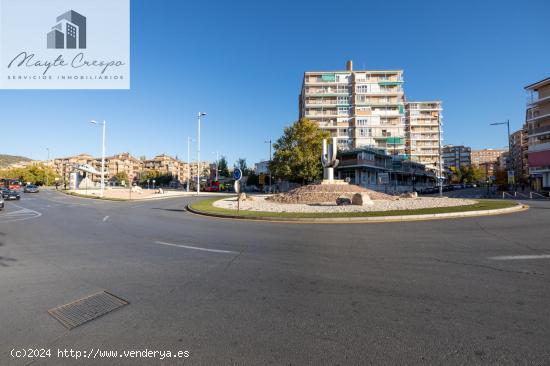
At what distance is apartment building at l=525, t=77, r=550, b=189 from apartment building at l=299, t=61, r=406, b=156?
2213 centimetres

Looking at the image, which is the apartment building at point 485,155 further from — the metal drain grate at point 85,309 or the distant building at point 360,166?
the metal drain grate at point 85,309

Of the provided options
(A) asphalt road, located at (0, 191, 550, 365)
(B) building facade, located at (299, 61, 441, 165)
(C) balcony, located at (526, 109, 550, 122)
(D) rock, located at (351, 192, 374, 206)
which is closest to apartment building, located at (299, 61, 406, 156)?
(B) building facade, located at (299, 61, 441, 165)

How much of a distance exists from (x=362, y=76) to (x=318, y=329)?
220ft

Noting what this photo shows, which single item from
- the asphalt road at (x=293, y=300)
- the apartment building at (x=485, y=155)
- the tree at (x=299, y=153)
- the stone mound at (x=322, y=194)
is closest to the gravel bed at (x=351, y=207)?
the stone mound at (x=322, y=194)

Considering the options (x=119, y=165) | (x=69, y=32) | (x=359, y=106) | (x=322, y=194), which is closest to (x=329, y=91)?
(x=359, y=106)

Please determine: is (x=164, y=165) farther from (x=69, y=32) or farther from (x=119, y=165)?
(x=69, y=32)

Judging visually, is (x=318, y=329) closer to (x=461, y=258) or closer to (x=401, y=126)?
(x=461, y=258)

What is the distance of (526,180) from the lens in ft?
239

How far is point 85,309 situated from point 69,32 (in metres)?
21.9

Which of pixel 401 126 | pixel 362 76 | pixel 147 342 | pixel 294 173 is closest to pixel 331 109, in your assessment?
pixel 362 76

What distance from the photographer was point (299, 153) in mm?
37469

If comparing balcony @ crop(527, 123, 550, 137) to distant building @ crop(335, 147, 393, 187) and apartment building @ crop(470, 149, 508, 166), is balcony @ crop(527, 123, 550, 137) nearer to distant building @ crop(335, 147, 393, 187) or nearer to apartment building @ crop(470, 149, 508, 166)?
distant building @ crop(335, 147, 393, 187)

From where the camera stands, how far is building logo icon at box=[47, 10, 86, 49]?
1711cm

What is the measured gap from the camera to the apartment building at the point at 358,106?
196 ft
